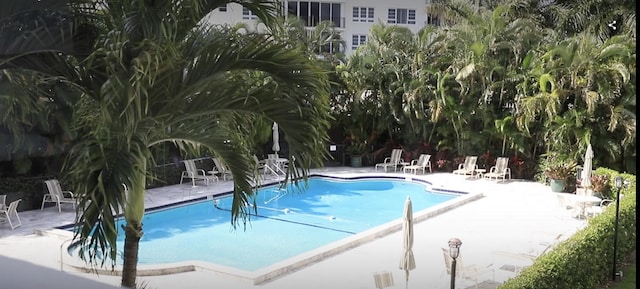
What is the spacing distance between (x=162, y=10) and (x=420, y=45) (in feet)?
38.6

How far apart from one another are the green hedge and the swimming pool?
268 cm

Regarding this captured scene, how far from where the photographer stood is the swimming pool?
697 cm

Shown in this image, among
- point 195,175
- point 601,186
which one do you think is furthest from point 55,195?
point 601,186

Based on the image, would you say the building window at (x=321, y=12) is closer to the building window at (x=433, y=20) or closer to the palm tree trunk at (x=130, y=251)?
the palm tree trunk at (x=130, y=251)

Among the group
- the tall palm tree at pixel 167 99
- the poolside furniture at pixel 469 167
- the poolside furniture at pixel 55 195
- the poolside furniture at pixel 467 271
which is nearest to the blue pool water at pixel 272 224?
the poolside furniture at pixel 55 195

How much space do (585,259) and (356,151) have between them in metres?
9.76

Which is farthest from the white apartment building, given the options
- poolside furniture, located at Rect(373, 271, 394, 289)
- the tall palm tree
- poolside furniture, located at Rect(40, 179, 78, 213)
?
poolside furniture, located at Rect(40, 179, 78, 213)

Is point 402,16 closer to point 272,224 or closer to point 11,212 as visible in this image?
point 272,224

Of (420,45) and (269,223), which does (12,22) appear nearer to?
(269,223)

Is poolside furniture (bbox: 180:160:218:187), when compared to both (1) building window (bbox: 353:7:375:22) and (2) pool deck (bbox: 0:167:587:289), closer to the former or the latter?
(2) pool deck (bbox: 0:167:587:289)

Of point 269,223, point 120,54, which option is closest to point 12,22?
point 120,54

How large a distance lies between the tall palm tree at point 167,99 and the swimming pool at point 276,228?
9.34 feet

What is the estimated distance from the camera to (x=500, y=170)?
13.2 metres

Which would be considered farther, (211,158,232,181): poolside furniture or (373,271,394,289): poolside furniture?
(373,271,394,289): poolside furniture
